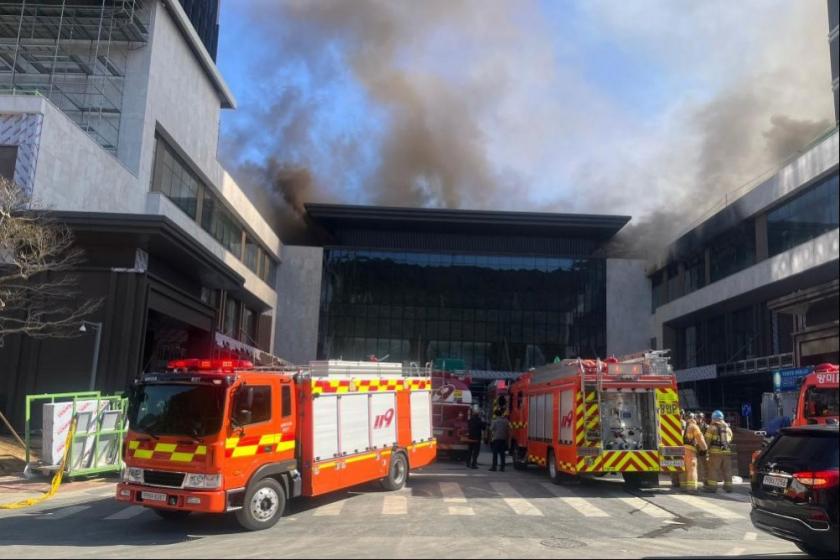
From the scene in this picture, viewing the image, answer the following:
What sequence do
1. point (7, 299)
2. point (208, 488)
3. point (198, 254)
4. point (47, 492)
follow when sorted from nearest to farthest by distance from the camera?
point (208, 488), point (47, 492), point (7, 299), point (198, 254)

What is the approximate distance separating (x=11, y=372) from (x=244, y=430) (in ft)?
45.2

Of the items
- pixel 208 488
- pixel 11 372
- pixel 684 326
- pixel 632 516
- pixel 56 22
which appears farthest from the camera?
pixel 684 326

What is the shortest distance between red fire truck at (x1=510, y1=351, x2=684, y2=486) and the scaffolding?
18.8 metres

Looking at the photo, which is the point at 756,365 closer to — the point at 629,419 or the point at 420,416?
the point at 629,419

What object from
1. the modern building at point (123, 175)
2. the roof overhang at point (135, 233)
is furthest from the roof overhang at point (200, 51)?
the roof overhang at point (135, 233)

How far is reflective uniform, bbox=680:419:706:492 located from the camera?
13.3 meters

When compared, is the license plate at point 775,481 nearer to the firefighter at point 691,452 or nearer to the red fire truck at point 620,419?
the red fire truck at point 620,419

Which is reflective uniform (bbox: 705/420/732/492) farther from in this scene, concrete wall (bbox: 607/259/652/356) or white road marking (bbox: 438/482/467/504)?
concrete wall (bbox: 607/259/652/356)

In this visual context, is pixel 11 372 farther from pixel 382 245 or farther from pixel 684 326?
pixel 684 326

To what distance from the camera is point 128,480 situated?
8.48 m

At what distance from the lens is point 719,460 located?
13.7m

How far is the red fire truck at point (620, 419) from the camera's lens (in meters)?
12.3

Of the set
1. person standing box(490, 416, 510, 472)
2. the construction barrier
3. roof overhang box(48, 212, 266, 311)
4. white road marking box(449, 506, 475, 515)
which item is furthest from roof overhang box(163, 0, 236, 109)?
white road marking box(449, 506, 475, 515)

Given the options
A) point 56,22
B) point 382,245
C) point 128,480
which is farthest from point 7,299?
point 382,245
